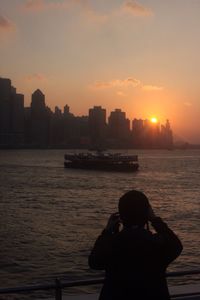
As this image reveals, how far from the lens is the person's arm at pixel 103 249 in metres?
3.13

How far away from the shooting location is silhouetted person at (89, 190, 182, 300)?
3.09 metres

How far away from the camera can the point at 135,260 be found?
3.13 meters

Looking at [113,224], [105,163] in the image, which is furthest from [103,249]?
[105,163]

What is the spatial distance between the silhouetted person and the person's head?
0.05 m

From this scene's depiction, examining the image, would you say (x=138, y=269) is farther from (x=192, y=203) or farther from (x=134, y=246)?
(x=192, y=203)

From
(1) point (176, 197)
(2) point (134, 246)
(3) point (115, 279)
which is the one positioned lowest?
(1) point (176, 197)

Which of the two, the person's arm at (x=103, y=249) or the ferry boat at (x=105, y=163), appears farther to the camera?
the ferry boat at (x=105, y=163)

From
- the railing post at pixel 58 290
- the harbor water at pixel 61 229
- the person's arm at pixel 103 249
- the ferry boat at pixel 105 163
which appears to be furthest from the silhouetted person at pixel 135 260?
the ferry boat at pixel 105 163

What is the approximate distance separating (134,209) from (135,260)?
1.03 feet

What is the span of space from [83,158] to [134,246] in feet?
345

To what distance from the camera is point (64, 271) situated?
18.9 m

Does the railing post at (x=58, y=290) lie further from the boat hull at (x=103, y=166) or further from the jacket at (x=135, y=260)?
the boat hull at (x=103, y=166)

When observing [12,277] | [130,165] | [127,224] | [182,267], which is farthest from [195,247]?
[130,165]

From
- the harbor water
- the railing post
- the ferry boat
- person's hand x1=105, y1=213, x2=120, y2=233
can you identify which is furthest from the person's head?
the ferry boat
